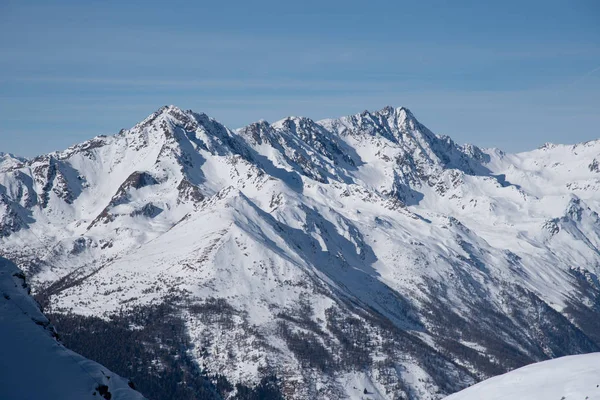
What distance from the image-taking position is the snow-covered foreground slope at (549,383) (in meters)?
63.5

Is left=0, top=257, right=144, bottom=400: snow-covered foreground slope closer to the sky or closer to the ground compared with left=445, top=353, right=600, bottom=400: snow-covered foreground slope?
closer to the sky

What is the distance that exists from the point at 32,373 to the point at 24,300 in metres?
11.4

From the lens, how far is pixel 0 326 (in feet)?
208

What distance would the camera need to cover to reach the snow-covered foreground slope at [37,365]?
5888cm

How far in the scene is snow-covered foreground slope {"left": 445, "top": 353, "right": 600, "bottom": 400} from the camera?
208ft

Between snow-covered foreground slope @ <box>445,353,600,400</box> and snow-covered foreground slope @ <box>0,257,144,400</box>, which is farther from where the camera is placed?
snow-covered foreground slope @ <box>445,353,600,400</box>

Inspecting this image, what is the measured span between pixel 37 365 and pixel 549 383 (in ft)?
164

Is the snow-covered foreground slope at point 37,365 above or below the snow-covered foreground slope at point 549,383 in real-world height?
above

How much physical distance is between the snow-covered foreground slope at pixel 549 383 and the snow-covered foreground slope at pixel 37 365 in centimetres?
3744

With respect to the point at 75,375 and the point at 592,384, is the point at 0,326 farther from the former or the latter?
the point at 592,384

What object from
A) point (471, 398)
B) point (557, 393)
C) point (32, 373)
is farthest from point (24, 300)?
point (557, 393)

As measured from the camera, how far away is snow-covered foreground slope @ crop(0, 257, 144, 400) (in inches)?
2318

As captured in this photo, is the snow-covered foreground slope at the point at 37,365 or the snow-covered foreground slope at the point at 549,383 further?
the snow-covered foreground slope at the point at 549,383

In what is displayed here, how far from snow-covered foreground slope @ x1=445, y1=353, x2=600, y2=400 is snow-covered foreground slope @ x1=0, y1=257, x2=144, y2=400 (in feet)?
123
